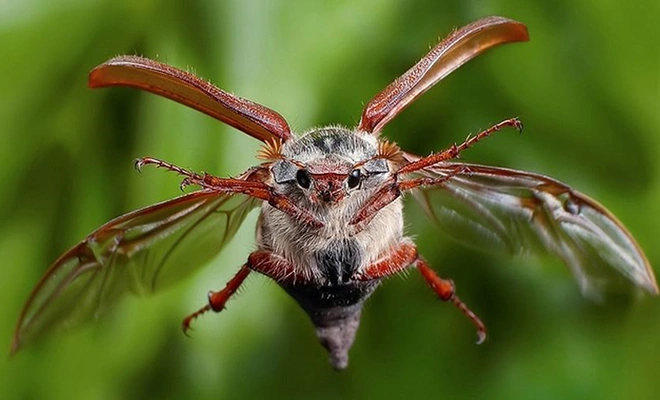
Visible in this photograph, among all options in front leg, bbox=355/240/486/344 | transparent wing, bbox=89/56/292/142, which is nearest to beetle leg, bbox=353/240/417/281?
front leg, bbox=355/240/486/344

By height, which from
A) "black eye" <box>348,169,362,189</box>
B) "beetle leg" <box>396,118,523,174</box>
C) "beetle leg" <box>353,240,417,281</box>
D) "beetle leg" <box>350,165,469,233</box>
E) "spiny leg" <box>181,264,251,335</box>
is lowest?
"spiny leg" <box>181,264,251,335</box>

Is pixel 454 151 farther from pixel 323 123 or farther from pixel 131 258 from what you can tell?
pixel 323 123

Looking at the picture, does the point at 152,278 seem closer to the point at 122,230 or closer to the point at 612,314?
the point at 122,230

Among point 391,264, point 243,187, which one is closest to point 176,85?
point 243,187

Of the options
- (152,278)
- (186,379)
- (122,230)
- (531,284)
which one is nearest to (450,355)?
(531,284)

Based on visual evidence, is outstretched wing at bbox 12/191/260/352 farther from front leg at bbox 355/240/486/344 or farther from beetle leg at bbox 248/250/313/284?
front leg at bbox 355/240/486/344
